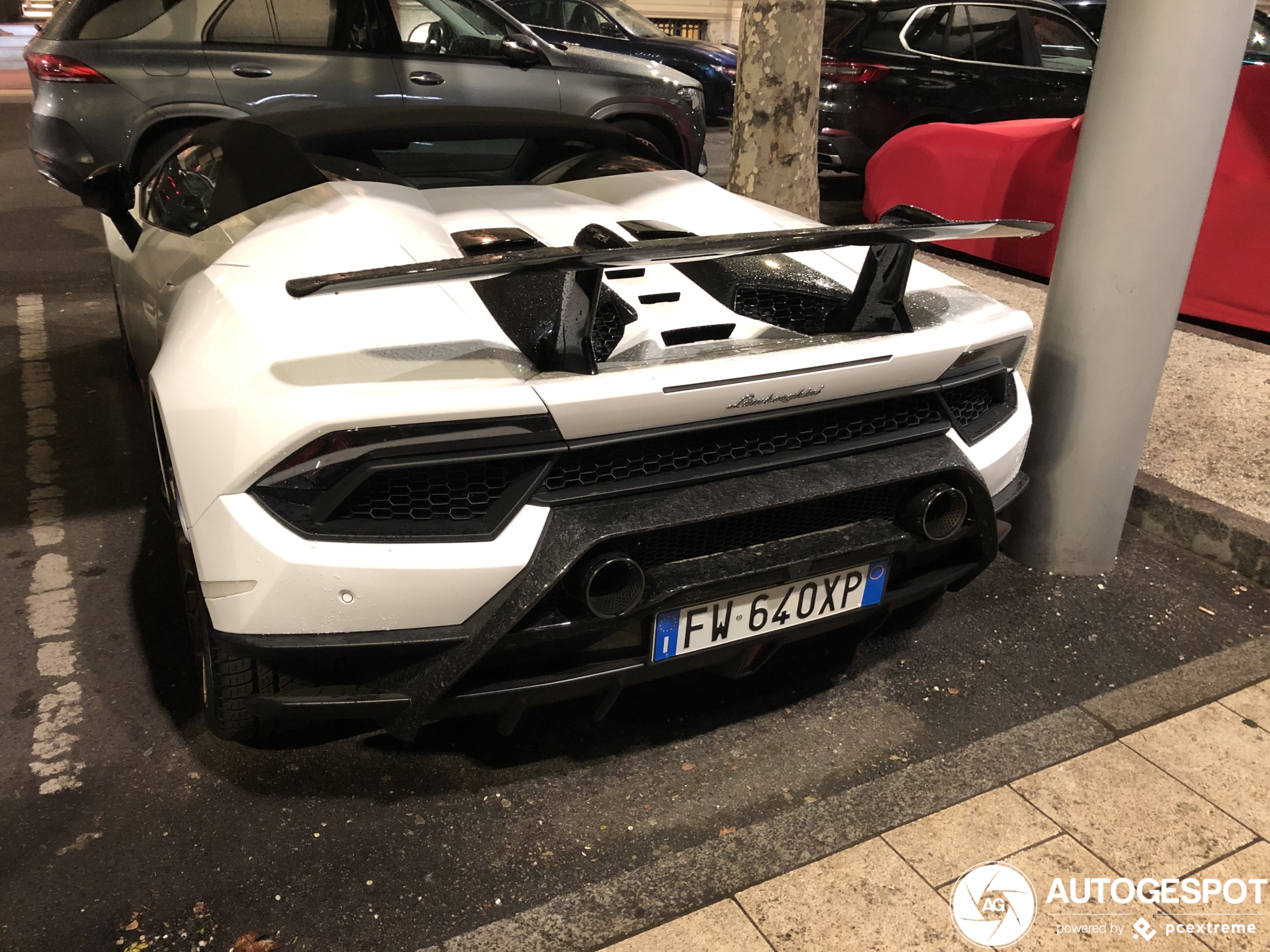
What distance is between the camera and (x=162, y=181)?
323 cm

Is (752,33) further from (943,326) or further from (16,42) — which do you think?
(16,42)

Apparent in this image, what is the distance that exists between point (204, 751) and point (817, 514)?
153 centimetres

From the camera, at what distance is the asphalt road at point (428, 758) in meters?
1.95

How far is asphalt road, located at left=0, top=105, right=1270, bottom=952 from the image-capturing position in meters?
1.95

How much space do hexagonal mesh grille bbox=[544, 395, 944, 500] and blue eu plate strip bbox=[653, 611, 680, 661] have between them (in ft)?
0.94

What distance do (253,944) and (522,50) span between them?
5.86 meters

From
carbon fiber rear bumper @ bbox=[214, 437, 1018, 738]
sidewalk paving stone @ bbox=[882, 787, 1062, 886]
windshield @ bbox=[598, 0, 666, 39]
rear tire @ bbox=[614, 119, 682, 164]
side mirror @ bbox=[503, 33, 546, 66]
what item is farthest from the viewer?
windshield @ bbox=[598, 0, 666, 39]

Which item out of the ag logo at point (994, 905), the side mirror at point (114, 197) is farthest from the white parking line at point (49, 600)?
the ag logo at point (994, 905)

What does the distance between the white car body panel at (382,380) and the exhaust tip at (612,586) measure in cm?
12

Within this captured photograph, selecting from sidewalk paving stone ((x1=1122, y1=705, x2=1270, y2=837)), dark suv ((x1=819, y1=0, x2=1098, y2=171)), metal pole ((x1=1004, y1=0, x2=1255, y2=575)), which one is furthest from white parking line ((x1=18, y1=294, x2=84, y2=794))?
dark suv ((x1=819, y1=0, x2=1098, y2=171))

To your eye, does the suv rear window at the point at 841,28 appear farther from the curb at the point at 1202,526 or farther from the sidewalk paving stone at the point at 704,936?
the sidewalk paving stone at the point at 704,936

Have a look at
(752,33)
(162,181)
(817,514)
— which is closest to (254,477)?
(817,514)

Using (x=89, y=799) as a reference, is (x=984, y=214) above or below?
above

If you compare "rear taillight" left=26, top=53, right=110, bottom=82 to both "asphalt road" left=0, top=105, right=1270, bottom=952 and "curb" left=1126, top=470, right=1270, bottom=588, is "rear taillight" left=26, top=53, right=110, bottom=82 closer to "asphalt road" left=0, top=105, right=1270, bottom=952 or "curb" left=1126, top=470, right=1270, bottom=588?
"asphalt road" left=0, top=105, right=1270, bottom=952
